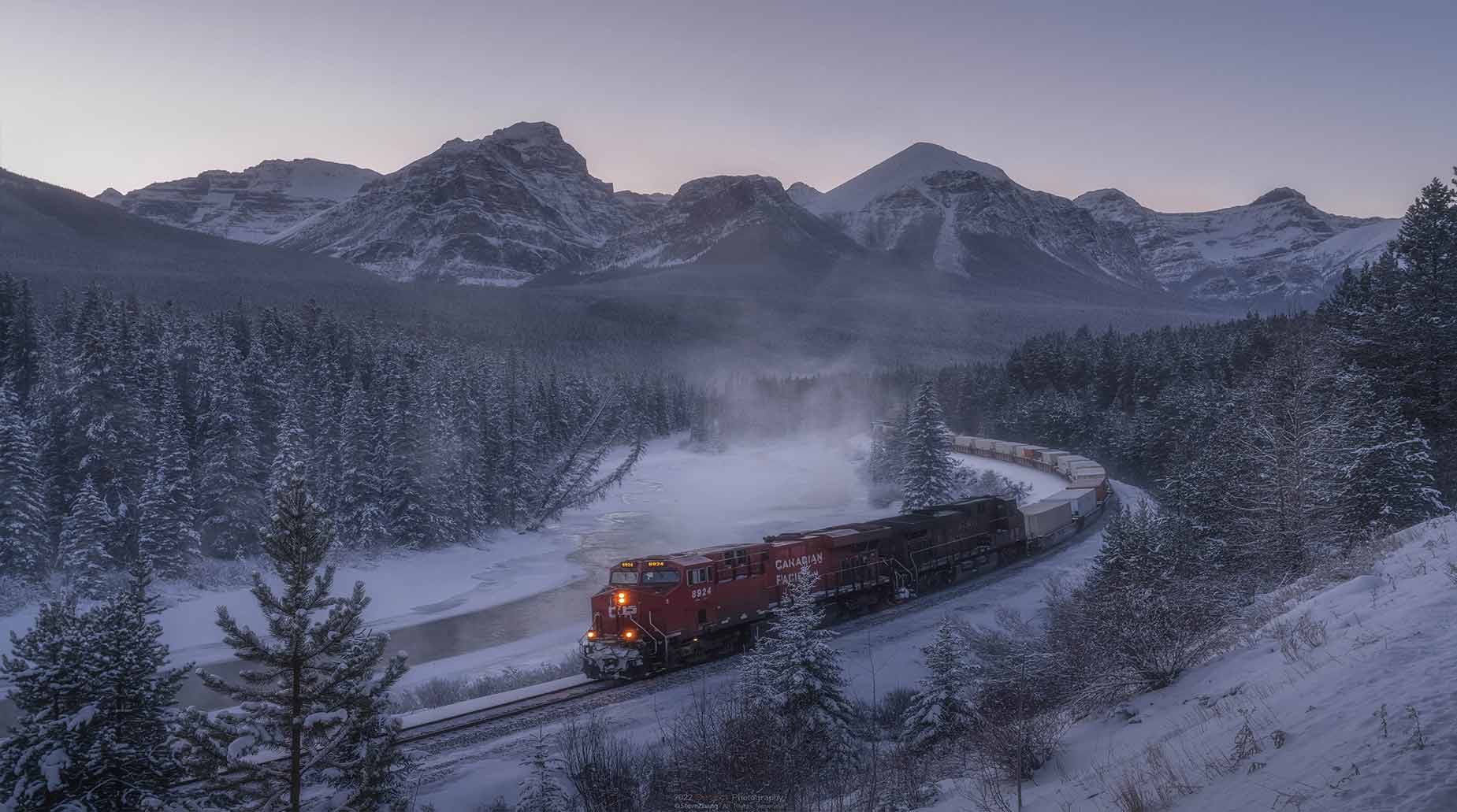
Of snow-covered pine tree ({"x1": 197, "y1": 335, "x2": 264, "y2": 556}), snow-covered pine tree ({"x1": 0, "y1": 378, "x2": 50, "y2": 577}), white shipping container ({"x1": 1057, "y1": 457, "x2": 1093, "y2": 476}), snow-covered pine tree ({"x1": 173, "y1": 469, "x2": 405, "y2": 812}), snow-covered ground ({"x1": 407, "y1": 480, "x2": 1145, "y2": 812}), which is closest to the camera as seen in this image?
snow-covered pine tree ({"x1": 173, "y1": 469, "x2": 405, "y2": 812})

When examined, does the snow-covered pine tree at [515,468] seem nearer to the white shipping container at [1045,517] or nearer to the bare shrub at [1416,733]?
the white shipping container at [1045,517]

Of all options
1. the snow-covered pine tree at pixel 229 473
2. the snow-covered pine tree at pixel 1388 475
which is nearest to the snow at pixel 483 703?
the snow-covered pine tree at pixel 1388 475

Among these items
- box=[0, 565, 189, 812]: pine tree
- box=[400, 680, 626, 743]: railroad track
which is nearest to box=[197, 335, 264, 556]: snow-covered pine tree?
box=[400, 680, 626, 743]: railroad track

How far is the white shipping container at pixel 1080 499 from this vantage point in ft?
170

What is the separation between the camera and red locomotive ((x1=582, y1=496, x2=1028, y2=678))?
2527 centimetres

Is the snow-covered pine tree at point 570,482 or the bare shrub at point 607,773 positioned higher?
the bare shrub at point 607,773

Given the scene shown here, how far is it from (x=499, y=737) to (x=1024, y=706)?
42.0 feet

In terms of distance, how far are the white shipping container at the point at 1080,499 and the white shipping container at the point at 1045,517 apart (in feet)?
2.49

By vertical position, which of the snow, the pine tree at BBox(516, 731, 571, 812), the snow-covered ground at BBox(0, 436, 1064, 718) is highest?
the pine tree at BBox(516, 731, 571, 812)

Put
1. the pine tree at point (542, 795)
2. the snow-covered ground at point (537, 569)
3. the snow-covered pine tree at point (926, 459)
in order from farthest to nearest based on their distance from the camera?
the snow-covered pine tree at point (926, 459)
the snow-covered ground at point (537, 569)
the pine tree at point (542, 795)

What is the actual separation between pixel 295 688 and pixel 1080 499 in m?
51.1

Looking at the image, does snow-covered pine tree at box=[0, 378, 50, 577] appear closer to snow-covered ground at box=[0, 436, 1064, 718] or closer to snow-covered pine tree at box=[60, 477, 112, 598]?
snow-covered pine tree at box=[60, 477, 112, 598]


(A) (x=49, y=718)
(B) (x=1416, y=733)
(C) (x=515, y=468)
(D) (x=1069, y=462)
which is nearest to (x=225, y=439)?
(C) (x=515, y=468)

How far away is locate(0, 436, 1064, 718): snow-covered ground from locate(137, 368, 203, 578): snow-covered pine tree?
6.44 ft
